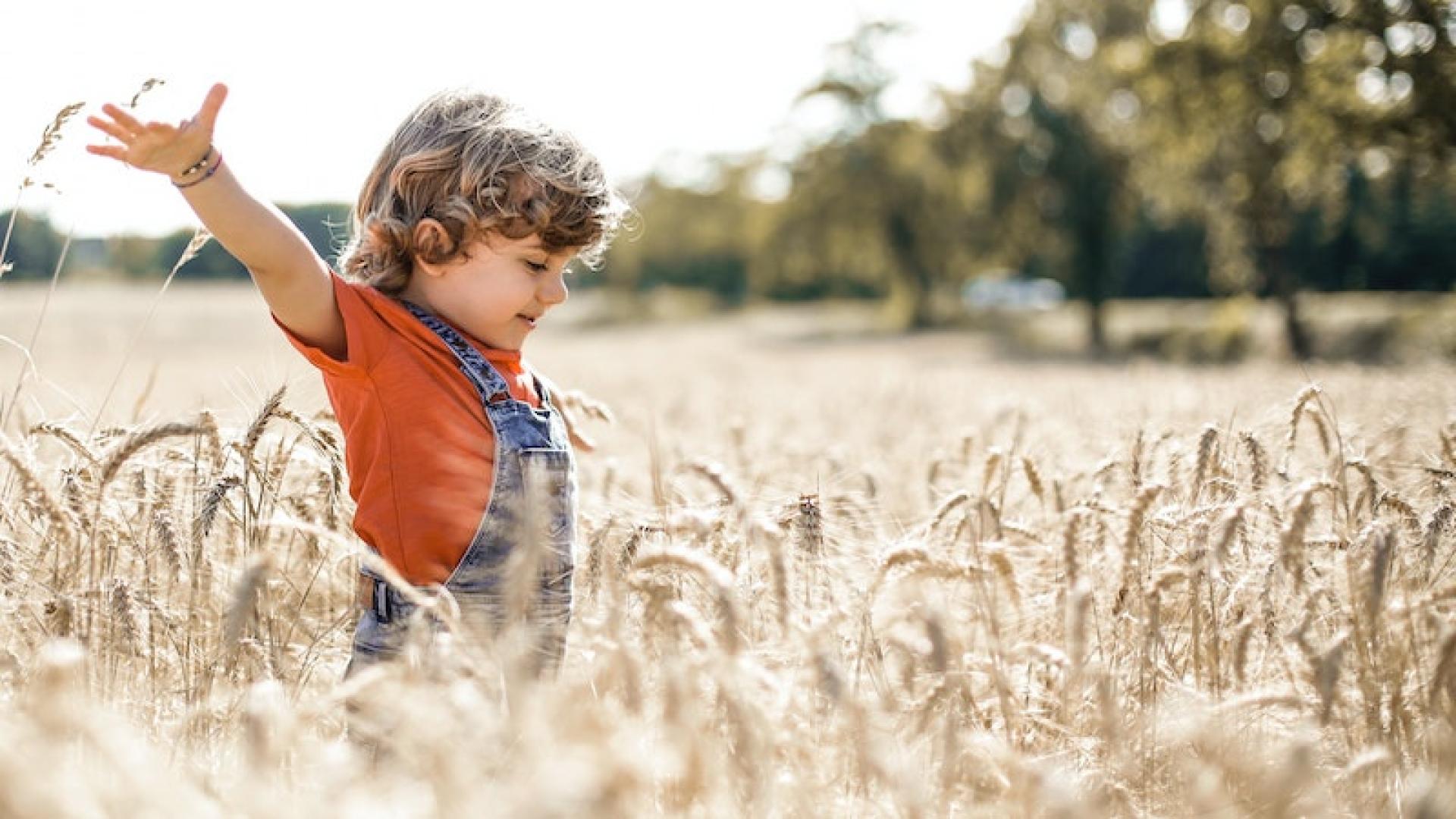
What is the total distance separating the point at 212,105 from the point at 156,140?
13 centimetres

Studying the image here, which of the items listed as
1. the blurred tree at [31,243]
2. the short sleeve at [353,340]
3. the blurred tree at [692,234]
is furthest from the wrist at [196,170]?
the blurred tree at [692,234]

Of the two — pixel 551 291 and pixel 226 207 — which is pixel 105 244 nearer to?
pixel 226 207

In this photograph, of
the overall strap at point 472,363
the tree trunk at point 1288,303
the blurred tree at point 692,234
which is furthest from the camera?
the blurred tree at point 692,234

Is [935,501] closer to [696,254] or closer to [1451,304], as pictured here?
[1451,304]

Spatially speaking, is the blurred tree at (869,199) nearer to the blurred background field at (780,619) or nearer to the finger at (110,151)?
the blurred background field at (780,619)

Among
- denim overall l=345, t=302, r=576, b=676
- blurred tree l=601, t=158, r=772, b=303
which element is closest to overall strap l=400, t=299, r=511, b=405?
denim overall l=345, t=302, r=576, b=676

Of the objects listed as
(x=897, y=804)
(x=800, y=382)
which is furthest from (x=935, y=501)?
(x=800, y=382)

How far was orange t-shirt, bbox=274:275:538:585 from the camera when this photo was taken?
2.36 meters

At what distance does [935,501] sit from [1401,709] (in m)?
1.85

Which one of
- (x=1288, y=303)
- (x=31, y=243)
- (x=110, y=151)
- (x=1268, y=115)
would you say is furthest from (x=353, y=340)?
(x=1288, y=303)

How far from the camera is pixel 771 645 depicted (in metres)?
2.24

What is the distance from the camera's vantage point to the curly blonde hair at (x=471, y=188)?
2570mm

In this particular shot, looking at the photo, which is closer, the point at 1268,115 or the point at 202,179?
the point at 202,179

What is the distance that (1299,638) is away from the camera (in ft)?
6.37
